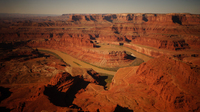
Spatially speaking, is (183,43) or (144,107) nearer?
(144,107)

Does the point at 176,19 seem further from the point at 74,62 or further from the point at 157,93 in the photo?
the point at 157,93

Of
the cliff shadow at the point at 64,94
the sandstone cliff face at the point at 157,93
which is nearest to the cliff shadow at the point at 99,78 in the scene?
the cliff shadow at the point at 64,94

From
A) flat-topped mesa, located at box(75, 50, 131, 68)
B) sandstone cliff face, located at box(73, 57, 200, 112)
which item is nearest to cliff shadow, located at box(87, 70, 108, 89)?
flat-topped mesa, located at box(75, 50, 131, 68)

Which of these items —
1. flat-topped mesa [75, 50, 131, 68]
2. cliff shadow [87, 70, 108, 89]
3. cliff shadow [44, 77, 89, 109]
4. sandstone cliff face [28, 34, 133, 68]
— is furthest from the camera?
sandstone cliff face [28, 34, 133, 68]

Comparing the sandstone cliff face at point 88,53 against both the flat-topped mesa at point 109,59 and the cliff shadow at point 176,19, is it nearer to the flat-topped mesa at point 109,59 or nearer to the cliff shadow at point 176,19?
the flat-topped mesa at point 109,59

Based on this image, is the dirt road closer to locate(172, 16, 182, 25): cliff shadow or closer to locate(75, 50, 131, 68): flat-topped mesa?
locate(75, 50, 131, 68): flat-topped mesa

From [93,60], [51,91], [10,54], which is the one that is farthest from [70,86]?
[10,54]

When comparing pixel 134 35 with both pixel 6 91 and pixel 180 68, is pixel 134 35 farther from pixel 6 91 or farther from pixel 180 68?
pixel 6 91
